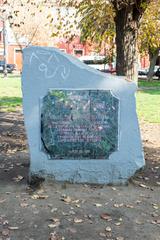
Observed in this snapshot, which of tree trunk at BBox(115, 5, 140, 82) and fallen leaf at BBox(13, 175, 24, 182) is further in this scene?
tree trunk at BBox(115, 5, 140, 82)

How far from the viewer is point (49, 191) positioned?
675 cm

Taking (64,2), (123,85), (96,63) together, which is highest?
(64,2)

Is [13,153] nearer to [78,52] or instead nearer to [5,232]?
[5,232]

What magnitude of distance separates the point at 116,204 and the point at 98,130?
1155 millimetres

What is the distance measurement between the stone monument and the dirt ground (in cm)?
26

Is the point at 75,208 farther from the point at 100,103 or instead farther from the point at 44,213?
the point at 100,103

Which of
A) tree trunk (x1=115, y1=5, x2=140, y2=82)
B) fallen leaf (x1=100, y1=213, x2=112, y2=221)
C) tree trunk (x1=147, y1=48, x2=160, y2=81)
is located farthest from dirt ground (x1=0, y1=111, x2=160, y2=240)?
tree trunk (x1=147, y1=48, x2=160, y2=81)

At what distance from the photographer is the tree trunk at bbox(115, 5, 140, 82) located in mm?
11281

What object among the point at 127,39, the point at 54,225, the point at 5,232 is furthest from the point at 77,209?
the point at 127,39

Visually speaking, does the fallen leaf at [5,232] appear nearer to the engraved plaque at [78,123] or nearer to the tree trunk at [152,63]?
the engraved plaque at [78,123]

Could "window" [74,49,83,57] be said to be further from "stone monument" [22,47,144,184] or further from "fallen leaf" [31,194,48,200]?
"fallen leaf" [31,194,48,200]

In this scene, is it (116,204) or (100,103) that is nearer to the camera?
(116,204)

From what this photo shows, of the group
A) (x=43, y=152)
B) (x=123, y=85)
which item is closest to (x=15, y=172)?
(x=43, y=152)

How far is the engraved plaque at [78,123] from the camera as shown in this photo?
6.95 meters
